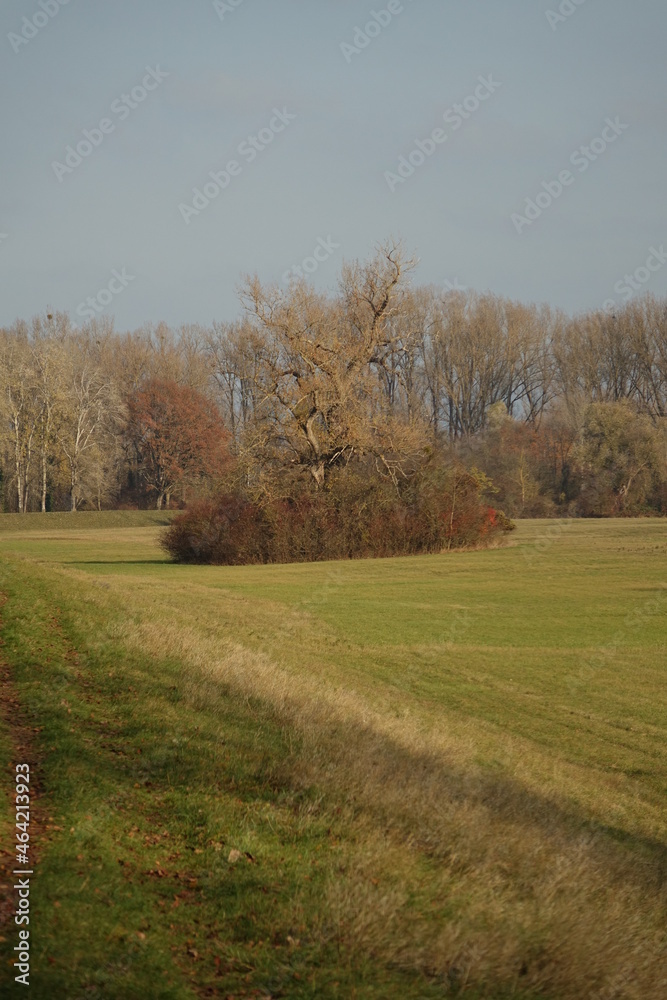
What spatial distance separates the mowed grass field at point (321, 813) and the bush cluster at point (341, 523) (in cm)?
2287

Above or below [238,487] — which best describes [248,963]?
below

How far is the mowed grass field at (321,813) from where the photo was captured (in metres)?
4.71

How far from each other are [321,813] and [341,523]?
34.1 m

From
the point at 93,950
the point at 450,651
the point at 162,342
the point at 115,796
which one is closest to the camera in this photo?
the point at 93,950

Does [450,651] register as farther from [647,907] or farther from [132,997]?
[132,997]

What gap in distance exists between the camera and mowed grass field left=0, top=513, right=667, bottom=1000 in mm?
4715

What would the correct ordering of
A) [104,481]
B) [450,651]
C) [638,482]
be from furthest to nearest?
[104,481], [638,482], [450,651]

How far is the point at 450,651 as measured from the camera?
56.0 feet

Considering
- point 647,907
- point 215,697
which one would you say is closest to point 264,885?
point 647,907

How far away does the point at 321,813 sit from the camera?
6.46 meters

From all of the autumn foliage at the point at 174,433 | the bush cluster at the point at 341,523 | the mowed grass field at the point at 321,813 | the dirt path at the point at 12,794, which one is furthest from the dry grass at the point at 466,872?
the autumn foliage at the point at 174,433

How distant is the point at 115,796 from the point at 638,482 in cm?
6965

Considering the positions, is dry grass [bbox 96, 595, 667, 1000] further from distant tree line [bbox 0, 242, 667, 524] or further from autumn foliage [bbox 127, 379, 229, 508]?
autumn foliage [bbox 127, 379, 229, 508]

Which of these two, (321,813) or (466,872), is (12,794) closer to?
(321,813)
